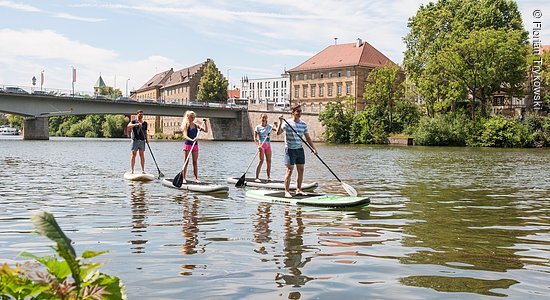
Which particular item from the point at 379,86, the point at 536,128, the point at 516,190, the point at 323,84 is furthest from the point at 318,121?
the point at 516,190

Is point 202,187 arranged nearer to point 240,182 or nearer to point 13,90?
point 240,182

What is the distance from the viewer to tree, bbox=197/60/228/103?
360 feet

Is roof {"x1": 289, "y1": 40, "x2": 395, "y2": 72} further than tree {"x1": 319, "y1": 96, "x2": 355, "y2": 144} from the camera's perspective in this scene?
Yes

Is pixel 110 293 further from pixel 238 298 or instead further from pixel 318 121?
pixel 318 121

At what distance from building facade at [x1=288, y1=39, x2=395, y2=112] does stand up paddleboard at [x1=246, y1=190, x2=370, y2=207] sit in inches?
3482

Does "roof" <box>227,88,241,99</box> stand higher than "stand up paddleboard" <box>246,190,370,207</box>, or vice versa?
"roof" <box>227,88,241,99</box>

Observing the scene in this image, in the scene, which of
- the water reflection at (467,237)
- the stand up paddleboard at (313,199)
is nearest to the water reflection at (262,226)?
the stand up paddleboard at (313,199)

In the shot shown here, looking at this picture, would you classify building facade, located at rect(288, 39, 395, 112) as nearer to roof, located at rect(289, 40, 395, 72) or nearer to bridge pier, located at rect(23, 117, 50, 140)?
roof, located at rect(289, 40, 395, 72)

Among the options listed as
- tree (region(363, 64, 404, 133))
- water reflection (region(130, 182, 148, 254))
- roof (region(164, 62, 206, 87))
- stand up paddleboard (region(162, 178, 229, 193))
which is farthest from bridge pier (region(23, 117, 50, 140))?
stand up paddleboard (region(162, 178, 229, 193))

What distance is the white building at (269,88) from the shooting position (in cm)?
16629

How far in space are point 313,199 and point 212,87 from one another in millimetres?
99637

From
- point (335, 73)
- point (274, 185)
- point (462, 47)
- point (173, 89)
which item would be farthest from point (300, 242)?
point (173, 89)

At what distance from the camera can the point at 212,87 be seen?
110 meters

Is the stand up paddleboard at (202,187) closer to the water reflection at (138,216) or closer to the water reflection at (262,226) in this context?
the water reflection at (138,216)
